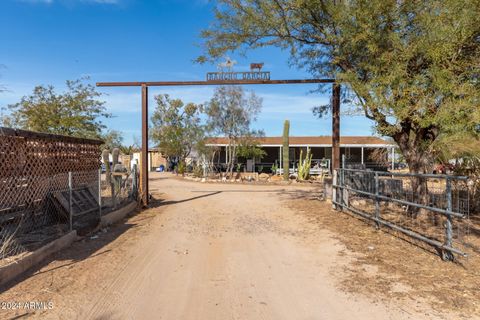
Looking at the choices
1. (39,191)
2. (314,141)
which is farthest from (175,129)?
(39,191)

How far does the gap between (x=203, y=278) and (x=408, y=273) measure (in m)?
2.79

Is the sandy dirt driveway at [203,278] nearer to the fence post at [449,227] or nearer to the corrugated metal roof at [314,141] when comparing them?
the fence post at [449,227]

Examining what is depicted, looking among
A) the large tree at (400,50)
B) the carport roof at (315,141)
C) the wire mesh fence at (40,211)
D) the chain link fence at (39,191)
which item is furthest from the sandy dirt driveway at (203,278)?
the carport roof at (315,141)

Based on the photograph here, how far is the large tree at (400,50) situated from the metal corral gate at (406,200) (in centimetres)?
69

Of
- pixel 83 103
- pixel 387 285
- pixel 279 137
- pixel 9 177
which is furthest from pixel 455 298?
pixel 279 137

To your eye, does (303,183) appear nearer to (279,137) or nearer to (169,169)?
(279,137)

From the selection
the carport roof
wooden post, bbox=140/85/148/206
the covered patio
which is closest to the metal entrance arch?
wooden post, bbox=140/85/148/206

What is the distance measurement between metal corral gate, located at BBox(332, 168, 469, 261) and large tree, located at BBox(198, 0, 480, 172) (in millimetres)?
687

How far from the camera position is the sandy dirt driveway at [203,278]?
4.12 m

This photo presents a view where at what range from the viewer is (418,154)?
9.34 meters

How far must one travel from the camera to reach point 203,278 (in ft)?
17.2

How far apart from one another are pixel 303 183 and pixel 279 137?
13070 mm

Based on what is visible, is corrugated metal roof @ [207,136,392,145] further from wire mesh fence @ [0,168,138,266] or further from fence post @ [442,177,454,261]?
fence post @ [442,177,454,261]

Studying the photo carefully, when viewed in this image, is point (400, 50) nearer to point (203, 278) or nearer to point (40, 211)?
point (203, 278)
